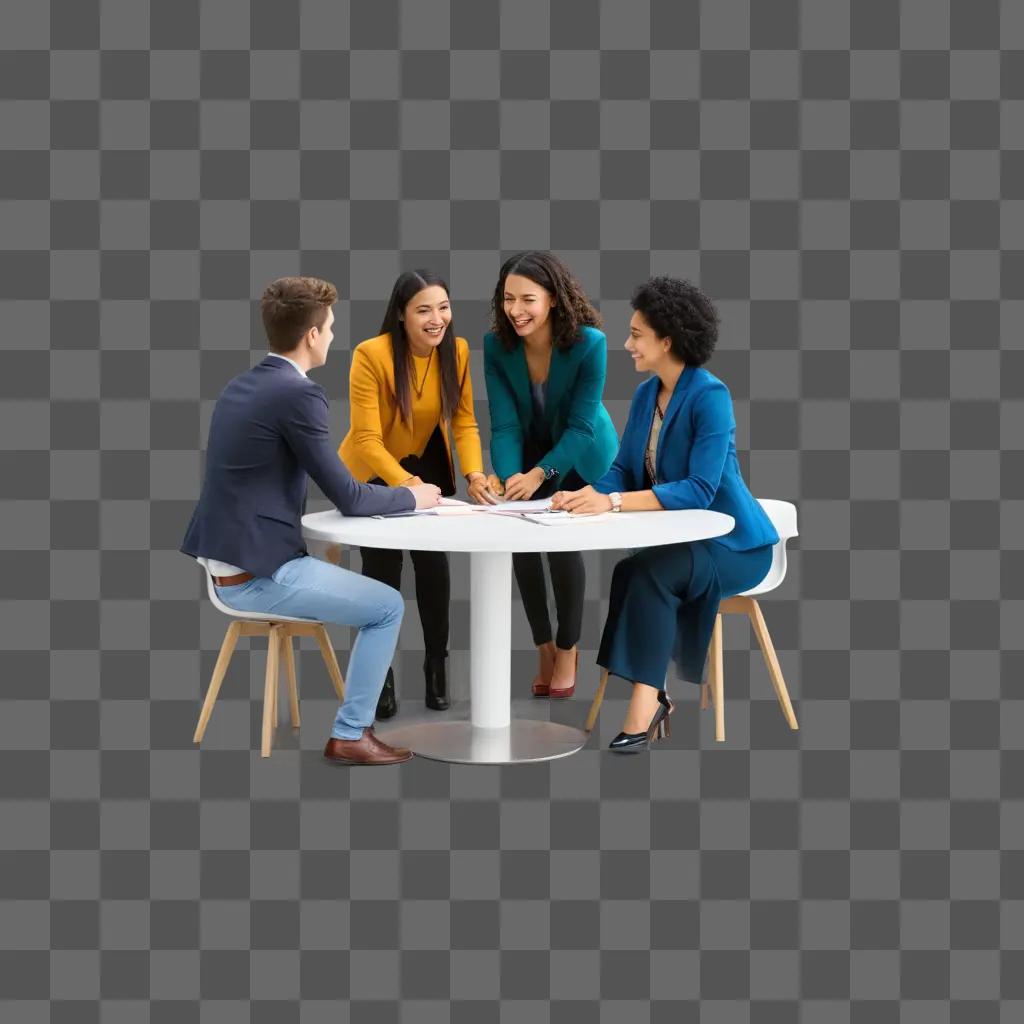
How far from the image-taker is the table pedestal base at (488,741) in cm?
608

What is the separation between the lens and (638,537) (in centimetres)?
566

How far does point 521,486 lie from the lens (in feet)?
21.3

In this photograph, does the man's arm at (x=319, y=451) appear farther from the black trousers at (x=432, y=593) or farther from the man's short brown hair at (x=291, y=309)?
the black trousers at (x=432, y=593)

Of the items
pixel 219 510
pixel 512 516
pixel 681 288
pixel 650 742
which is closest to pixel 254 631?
pixel 219 510

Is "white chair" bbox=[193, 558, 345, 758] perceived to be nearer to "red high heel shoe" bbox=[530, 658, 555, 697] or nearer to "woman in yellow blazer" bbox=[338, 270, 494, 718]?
"woman in yellow blazer" bbox=[338, 270, 494, 718]

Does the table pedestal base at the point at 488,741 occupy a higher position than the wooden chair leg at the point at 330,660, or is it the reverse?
the wooden chair leg at the point at 330,660

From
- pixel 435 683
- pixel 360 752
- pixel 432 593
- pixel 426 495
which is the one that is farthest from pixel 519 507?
pixel 360 752

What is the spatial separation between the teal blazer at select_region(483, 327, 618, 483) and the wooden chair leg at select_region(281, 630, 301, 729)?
1.02 m

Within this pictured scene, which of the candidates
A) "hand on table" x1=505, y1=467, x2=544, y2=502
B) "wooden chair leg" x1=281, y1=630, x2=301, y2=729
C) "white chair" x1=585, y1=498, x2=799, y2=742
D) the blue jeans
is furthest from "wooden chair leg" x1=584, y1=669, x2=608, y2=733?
"wooden chair leg" x1=281, y1=630, x2=301, y2=729

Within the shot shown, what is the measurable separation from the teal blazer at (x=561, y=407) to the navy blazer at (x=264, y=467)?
3.16ft

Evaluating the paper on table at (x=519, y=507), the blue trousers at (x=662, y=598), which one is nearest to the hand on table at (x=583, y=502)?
the paper on table at (x=519, y=507)

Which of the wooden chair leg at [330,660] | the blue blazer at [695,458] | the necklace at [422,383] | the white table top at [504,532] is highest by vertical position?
the necklace at [422,383]

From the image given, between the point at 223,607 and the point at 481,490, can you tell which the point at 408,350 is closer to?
the point at 481,490

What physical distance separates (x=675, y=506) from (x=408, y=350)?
116 centimetres
